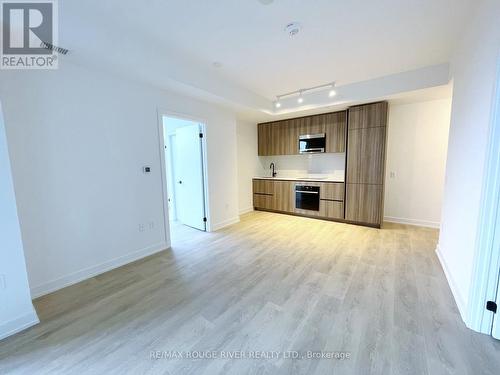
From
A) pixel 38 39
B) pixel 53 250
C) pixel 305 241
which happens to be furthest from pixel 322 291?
pixel 38 39

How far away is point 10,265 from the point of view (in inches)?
67.7

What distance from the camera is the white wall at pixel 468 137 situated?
1583mm

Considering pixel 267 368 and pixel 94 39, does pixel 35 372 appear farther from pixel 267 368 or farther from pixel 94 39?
pixel 94 39

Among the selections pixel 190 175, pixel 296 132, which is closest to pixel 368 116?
pixel 296 132

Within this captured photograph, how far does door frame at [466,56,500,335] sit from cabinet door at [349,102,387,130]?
260 centimetres

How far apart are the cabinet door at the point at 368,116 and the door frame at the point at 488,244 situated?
260 cm

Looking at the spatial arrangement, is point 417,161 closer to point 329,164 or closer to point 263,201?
point 329,164

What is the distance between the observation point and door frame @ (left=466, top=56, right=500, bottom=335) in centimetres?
146

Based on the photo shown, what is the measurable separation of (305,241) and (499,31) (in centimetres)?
302

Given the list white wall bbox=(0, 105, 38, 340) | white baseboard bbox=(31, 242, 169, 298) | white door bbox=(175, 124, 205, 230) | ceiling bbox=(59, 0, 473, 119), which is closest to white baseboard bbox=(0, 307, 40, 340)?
white wall bbox=(0, 105, 38, 340)

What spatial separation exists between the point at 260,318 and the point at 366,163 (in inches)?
140

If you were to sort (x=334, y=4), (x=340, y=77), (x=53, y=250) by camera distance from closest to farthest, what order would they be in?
(x=334, y=4) < (x=53, y=250) < (x=340, y=77)

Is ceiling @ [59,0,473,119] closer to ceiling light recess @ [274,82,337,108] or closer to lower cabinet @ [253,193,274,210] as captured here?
ceiling light recess @ [274,82,337,108]

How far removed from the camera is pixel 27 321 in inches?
70.8
